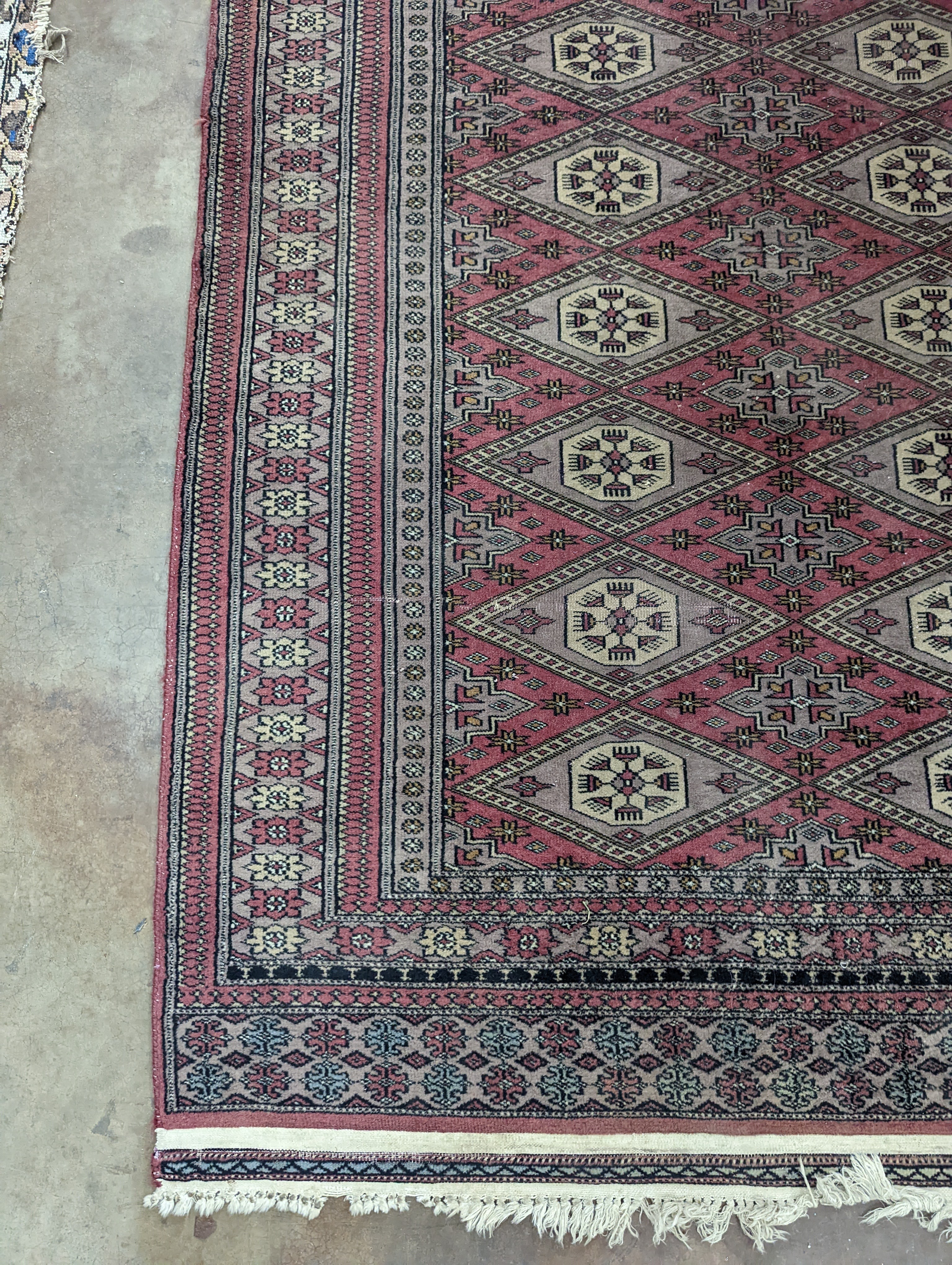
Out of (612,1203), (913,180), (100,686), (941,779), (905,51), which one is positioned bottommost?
(612,1203)

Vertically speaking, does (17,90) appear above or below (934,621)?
above

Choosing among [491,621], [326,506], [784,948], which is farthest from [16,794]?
[784,948]

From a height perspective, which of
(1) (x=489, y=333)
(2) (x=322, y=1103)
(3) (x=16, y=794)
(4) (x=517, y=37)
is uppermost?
(4) (x=517, y=37)

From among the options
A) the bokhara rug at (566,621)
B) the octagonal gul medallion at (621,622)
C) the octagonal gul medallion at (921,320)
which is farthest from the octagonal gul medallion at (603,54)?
the octagonal gul medallion at (621,622)

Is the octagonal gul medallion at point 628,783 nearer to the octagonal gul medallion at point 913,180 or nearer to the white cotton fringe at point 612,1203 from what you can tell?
the white cotton fringe at point 612,1203

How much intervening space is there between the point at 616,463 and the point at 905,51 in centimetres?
122

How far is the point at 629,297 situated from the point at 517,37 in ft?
2.31

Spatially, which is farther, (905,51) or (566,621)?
(905,51)

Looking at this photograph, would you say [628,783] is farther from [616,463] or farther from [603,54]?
[603,54]

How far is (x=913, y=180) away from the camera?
245cm

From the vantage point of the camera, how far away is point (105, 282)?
7.82 ft

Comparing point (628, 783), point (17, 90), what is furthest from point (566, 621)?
point (17, 90)

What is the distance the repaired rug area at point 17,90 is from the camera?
2436 mm

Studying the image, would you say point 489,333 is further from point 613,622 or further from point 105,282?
point 105,282
